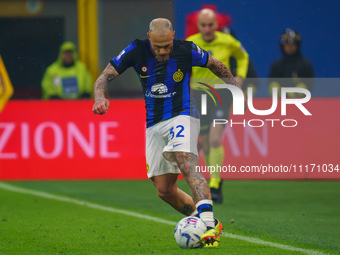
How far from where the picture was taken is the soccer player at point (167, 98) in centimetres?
710

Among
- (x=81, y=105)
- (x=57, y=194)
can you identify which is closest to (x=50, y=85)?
(x=81, y=105)

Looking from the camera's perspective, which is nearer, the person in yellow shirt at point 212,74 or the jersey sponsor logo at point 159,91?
the jersey sponsor logo at point 159,91

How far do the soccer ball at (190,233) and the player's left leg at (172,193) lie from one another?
2.42 feet

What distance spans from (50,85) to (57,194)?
3.33 meters

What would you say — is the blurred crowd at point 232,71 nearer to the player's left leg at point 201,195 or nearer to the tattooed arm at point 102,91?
the tattooed arm at point 102,91

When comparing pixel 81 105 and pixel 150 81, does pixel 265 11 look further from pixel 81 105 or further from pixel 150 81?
pixel 150 81

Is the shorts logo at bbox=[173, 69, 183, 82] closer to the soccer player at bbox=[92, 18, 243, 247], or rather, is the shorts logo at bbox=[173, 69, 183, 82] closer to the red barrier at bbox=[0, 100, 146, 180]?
the soccer player at bbox=[92, 18, 243, 247]

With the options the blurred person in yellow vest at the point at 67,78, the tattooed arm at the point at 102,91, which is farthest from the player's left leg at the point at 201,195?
the blurred person in yellow vest at the point at 67,78

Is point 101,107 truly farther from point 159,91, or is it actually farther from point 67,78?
point 67,78

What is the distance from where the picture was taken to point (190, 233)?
664 cm

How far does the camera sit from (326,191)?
465 inches

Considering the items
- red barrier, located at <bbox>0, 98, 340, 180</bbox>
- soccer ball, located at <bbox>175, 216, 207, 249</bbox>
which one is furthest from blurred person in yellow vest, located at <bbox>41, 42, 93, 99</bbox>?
soccer ball, located at <bbox>175, 216, 207, 249</bbox>

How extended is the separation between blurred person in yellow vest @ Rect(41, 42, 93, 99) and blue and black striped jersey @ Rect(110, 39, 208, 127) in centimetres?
722

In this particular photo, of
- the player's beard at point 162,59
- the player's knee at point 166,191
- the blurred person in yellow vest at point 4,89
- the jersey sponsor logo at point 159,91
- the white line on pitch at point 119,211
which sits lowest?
the white line on pitch at point 119,211
